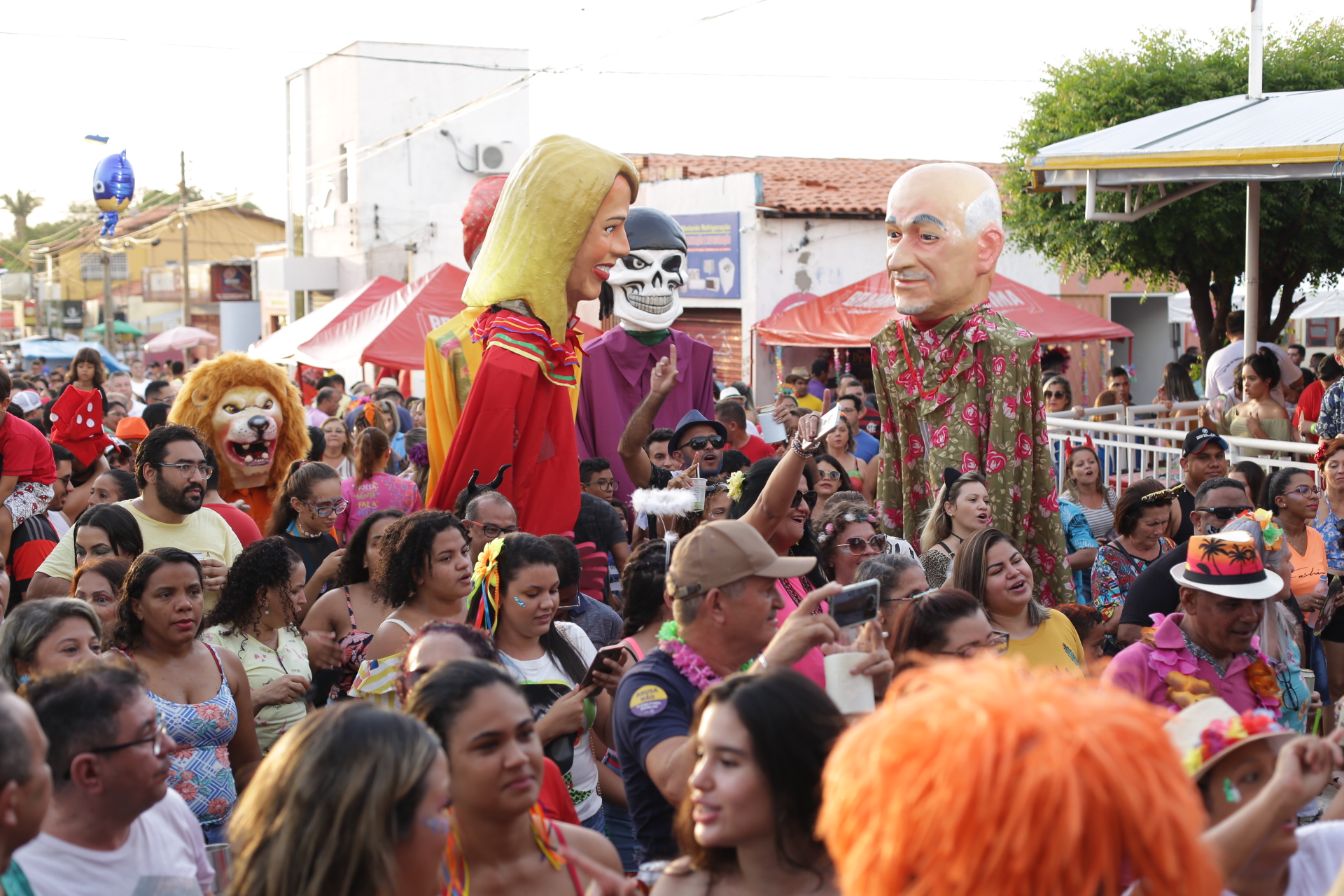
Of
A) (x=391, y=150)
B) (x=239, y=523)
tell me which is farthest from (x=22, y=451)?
(x=391, y=150)

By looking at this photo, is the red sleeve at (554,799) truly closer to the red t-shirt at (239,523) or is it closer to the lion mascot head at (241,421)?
the red t-shirt at (239,523)

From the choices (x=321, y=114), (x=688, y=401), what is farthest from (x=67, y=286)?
(x=688, y=401)

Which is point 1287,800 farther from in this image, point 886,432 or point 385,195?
point 385,195

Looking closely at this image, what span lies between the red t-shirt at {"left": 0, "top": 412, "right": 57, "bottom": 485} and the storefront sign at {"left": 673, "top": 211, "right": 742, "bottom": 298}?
14.3 meters

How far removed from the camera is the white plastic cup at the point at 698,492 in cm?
552

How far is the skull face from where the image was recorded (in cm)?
769

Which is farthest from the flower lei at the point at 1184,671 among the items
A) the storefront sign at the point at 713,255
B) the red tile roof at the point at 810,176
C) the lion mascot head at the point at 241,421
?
the storefront sign at the point at 713,255

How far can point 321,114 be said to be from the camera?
34531 mm

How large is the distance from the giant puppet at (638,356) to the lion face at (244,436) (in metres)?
1.76

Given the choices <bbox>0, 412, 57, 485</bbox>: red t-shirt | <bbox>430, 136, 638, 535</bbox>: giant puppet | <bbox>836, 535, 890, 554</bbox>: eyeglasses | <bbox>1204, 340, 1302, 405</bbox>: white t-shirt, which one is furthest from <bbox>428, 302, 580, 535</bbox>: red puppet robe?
<bbox>1204, 340, 1302, 405</bbox>: white t-shirt

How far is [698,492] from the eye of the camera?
559 centimetres

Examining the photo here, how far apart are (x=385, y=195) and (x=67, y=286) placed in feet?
166

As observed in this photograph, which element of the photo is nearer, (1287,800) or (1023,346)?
(1287,800)

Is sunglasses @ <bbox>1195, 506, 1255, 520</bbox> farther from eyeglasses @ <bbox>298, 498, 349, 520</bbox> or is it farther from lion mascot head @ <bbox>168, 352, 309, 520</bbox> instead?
lion mascot head @ <bbox>168, 352, 309, 520</bbox>
